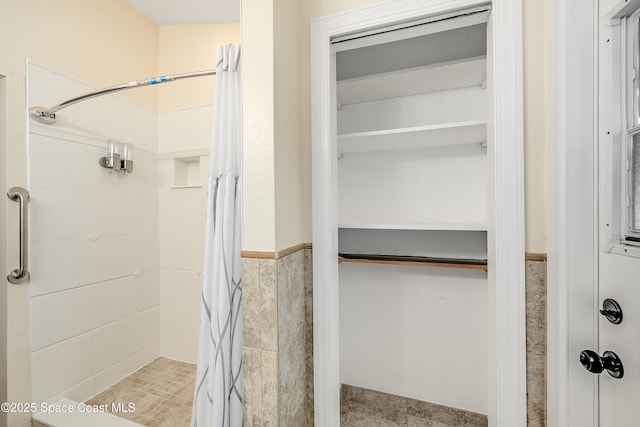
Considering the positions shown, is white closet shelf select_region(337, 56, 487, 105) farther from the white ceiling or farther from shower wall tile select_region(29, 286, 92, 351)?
shower wall tile select_region(29, 286, 92, 351)

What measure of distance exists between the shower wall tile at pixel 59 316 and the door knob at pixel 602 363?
1970 mm

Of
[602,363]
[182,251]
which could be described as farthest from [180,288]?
[602,363]

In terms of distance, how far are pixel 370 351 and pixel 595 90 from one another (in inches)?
55.4

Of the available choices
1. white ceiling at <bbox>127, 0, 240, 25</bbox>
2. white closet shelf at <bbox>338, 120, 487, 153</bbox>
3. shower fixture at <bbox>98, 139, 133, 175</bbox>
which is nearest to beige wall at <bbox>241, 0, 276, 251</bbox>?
white closet shelf at <bbox>338, 120, 487, 153</bbox>

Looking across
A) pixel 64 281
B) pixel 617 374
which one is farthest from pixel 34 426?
pixel 617 374

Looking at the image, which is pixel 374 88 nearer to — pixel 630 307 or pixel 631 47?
pixel 631 47

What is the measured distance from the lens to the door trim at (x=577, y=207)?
0.71 meters

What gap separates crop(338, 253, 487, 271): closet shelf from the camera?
3.97 ft

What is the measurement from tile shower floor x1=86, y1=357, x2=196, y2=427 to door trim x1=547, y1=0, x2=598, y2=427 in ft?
5.00

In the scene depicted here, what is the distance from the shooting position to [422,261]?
1266 mm

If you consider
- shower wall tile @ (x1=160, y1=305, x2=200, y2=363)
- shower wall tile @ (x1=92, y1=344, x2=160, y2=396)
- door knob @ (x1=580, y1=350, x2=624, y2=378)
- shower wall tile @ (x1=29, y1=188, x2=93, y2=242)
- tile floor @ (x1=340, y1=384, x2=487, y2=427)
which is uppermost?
shower wall tile @ (x1=29, y1=188, x2=93, y2=242)

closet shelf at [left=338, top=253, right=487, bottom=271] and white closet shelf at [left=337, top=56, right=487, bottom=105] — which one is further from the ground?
white closet shelf at [left=337, top=56, right=487, bottom=105]

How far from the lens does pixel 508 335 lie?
842mm

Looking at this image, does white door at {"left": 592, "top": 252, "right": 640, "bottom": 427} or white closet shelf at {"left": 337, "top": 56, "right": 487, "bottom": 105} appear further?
white closet shelf at {"left": 337, "top": 56, "right": 487, "bottom": 105}
